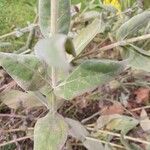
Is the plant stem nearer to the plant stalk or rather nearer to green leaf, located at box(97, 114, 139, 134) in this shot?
the plant stalk

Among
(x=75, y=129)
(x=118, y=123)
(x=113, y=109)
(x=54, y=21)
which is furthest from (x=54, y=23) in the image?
(x=113, y=109)

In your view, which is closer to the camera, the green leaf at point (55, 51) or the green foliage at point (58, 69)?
the green leaf at point (55, 51)

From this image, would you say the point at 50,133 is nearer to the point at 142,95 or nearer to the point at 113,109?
the point at 113,109

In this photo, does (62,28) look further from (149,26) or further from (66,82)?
(149,26)

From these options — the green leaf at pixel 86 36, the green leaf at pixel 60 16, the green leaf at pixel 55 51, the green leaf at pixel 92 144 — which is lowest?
the green leaf at pixel 92 144

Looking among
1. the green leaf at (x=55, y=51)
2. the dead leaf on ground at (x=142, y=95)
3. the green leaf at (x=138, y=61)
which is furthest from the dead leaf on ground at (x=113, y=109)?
the green leaf at (x=55, y=51)

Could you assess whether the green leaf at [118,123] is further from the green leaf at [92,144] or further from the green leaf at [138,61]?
the green leaf at [138,61]
